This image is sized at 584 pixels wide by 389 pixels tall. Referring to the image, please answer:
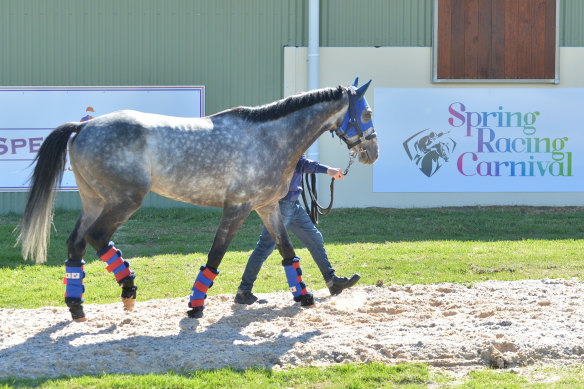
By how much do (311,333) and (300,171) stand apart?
1621 mm

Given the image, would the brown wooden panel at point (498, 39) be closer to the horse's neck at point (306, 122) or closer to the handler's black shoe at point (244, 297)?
the horse's neck at point (306, 122)

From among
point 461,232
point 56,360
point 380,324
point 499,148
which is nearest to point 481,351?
point 380,324

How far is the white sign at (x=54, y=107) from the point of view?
13.4 m

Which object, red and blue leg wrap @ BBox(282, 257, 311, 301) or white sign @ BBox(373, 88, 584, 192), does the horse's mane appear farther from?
white sign @ BBox(373, 88, 584, 192)

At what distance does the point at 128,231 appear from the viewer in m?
11.8

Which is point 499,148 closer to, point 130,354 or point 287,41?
point 287,41

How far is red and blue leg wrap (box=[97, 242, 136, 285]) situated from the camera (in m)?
5.87

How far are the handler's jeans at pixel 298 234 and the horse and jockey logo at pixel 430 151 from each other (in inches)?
278

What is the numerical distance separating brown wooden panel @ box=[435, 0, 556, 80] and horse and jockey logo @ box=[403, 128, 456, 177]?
1.19m

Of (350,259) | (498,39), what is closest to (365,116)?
(350,259)

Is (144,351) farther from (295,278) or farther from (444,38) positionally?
(444,38)

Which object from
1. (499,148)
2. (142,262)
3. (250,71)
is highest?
(250,71)

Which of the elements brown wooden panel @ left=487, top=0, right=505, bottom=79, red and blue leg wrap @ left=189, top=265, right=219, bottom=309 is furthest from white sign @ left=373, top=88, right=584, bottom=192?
red and blue leg wrap @ left=189, top=265, right=219, bottom=309

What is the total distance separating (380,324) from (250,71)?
870 centimetres
